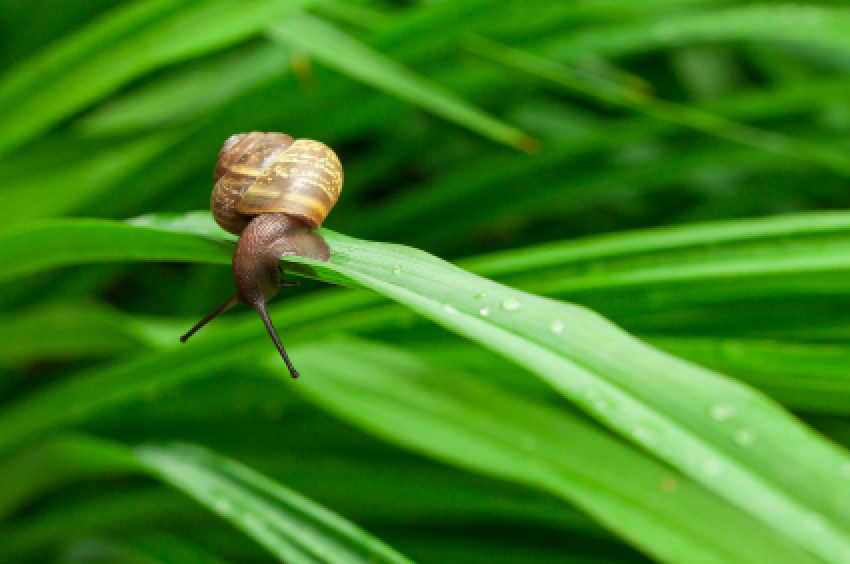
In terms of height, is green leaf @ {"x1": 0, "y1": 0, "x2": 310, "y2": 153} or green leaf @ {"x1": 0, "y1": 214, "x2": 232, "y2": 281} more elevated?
green leaf @ {"x1": 0, "y1": 0, "x2": 310, "y2": 153}

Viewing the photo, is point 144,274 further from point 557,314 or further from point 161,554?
point 557,314

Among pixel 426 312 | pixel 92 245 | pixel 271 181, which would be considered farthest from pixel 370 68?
pixel 426 312

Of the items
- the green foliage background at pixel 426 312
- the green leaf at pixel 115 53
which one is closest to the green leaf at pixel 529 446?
the green foliage background at pixel 426 312

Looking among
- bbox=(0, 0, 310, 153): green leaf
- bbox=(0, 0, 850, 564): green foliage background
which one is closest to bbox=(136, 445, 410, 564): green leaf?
bbox=(0, 0, 850, 564): green foliage background

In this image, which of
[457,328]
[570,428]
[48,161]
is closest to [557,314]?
[457,328]

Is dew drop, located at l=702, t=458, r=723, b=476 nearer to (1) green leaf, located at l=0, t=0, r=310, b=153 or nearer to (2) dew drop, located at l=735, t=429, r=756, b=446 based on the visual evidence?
(2) dew drop, located at l=735, t=429, r=756, b=446

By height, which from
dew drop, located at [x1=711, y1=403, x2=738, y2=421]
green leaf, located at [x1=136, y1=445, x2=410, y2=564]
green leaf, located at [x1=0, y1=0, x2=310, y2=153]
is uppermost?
green leaf, located at [x1=0, y1=0, x2=310, y2=153]
